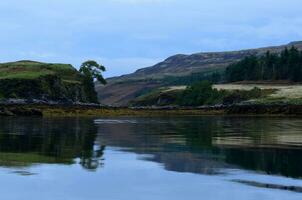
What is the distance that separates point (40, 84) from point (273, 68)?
88.4 meters

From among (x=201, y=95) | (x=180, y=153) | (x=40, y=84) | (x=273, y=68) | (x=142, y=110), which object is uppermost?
(x=273, y=68)

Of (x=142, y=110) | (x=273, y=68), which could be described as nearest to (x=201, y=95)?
(x=273, y=68)

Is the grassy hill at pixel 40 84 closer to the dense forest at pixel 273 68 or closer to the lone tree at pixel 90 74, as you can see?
the lone tree at pixel 90 74

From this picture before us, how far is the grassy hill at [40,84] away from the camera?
115500mm

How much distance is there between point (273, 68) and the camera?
18138 centimetres

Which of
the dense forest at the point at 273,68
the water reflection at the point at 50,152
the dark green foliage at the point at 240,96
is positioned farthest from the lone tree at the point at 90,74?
the water reflection at the point at 50,152

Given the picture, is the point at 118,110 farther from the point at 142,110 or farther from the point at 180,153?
the point at 180,153

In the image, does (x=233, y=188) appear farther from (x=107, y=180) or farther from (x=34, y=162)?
(x=34, y=162)

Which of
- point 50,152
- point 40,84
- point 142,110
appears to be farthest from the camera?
point 40,84

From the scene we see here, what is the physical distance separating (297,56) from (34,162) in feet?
521

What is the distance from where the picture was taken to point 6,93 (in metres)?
114

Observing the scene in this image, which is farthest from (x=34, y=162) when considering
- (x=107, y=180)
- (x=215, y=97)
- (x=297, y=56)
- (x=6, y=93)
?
(x=297, y=56)

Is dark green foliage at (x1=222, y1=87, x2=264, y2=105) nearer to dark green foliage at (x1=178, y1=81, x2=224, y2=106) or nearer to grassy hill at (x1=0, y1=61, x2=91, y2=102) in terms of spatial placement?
dark green foliage at (x1=178, y1=81, x2=224, y2=106)

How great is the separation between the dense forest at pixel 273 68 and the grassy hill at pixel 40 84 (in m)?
65.3
